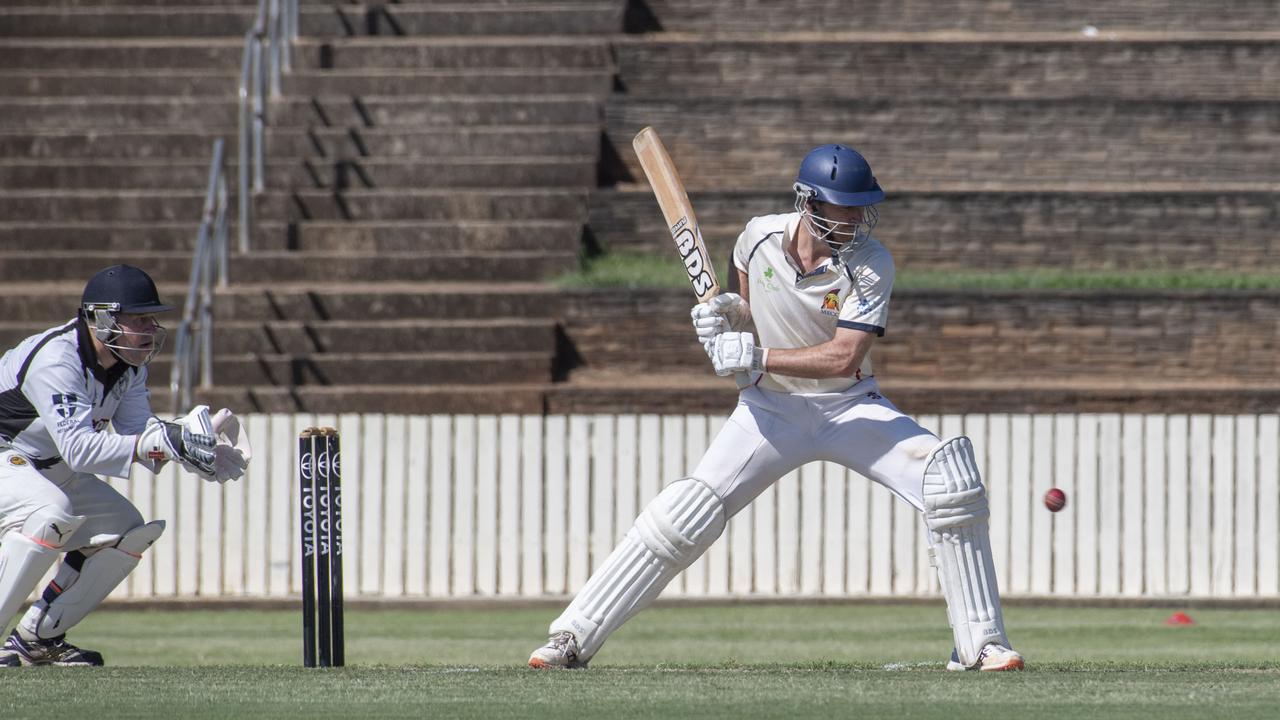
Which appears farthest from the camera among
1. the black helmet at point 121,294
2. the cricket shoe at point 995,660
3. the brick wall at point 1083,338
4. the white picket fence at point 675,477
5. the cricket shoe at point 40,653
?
the brick wall at point 1083,338

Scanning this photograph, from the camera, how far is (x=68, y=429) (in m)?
6.55

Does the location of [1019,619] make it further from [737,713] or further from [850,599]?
[737,713]

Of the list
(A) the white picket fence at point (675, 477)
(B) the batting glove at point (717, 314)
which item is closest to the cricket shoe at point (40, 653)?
(B) the batting glove at point (717, 314)

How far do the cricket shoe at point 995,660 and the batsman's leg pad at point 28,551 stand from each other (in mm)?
3213

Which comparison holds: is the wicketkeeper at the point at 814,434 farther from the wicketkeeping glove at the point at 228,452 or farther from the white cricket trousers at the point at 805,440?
the wicketkeeping glove at the point at 228,452

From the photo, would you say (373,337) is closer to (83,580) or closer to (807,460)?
(83,580)

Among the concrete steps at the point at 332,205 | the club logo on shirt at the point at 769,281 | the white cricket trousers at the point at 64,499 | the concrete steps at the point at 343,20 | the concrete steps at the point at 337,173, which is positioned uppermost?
the concrete steps at the point at 343,20

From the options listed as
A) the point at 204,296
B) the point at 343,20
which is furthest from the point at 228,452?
the point at 343,20

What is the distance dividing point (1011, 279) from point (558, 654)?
8.50 meters

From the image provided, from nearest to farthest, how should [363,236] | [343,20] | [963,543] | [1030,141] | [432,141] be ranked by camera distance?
1. [963,543]
2. [363,236]
3. [1030,141]
4. [432,141]
5. [343,20]

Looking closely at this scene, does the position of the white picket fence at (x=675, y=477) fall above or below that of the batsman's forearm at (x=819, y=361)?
below

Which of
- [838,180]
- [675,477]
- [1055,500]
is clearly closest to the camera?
[838,180]

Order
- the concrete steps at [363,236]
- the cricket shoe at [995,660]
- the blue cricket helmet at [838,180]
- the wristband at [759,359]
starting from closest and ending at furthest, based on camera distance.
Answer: the cricket shoe at [995,660] < the wristband at [759,359] < the blue cricket helmet at [838,180] < the concrete steps at [363,236]

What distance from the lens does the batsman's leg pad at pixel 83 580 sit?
697 cm
